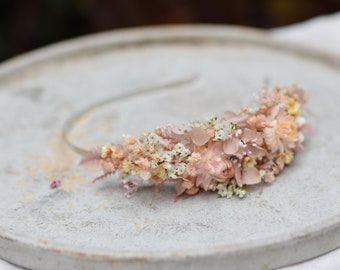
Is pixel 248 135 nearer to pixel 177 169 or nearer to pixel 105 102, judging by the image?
pixel 177 169

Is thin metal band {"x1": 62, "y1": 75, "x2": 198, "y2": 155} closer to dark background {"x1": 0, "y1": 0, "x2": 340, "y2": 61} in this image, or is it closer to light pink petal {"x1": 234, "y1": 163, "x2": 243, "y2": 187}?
light pink petal {"x1": 234, "y1": 163, "x2": 243, "y2": 187}

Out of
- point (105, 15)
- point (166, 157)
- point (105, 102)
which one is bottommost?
point (105, 15)

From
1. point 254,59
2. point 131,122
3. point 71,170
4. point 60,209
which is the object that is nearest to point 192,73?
point 254,59

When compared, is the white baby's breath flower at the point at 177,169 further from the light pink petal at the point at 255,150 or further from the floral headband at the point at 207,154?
the light pink petal at the point at 255,150

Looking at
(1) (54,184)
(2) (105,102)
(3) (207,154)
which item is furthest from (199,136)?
(2) (105,102)

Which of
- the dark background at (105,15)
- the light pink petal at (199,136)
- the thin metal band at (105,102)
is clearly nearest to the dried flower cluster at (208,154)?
the light pink petal at (199,136)

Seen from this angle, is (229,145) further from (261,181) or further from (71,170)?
(71,170)
